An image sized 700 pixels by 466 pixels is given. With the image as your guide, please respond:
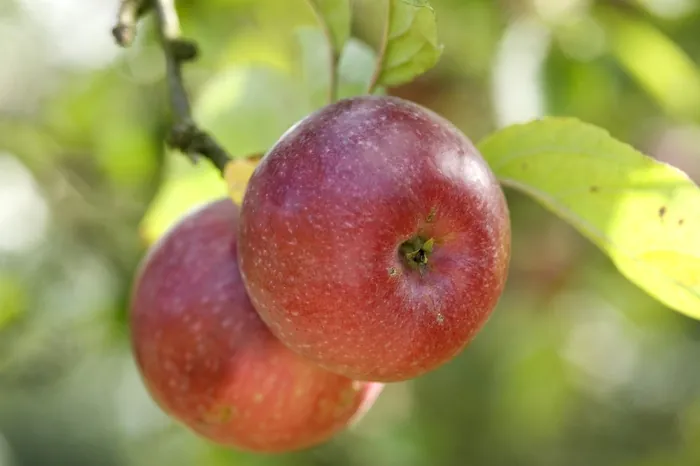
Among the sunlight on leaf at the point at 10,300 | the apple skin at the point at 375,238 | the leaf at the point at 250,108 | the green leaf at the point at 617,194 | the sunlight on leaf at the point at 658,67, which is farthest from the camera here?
the sunlight on leaf at the point at 658,67

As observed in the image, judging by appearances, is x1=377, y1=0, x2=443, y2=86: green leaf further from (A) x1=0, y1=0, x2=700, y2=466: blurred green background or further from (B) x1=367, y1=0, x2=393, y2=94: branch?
(A) x1=0, y1=0, x2=700, y2=466: blurred green background

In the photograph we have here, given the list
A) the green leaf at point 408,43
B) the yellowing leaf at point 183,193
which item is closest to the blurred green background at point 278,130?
the yellowing leaf at point 183,193

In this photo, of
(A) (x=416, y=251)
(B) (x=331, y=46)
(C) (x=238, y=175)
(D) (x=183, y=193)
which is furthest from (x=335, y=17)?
(D) (x=183, y=193)

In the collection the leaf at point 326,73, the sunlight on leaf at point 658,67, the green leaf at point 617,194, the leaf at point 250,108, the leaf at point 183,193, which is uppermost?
the green leaf at point 617,194

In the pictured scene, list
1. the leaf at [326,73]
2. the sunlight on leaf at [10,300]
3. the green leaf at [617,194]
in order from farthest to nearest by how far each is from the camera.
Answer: the sunlight on leaf at [10,300]
the leaf at [326,73]
the green leaf at [617,194]

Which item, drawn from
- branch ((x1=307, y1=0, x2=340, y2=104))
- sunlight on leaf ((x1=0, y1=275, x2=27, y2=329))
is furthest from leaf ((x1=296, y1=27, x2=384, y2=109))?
sunlight on leaf ((x1=0, y1=275, x2=27, y2=329))

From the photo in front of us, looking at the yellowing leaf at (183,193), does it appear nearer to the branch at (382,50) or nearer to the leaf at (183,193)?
the leaf at (183,193)

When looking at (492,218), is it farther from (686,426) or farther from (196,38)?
(686,426)
